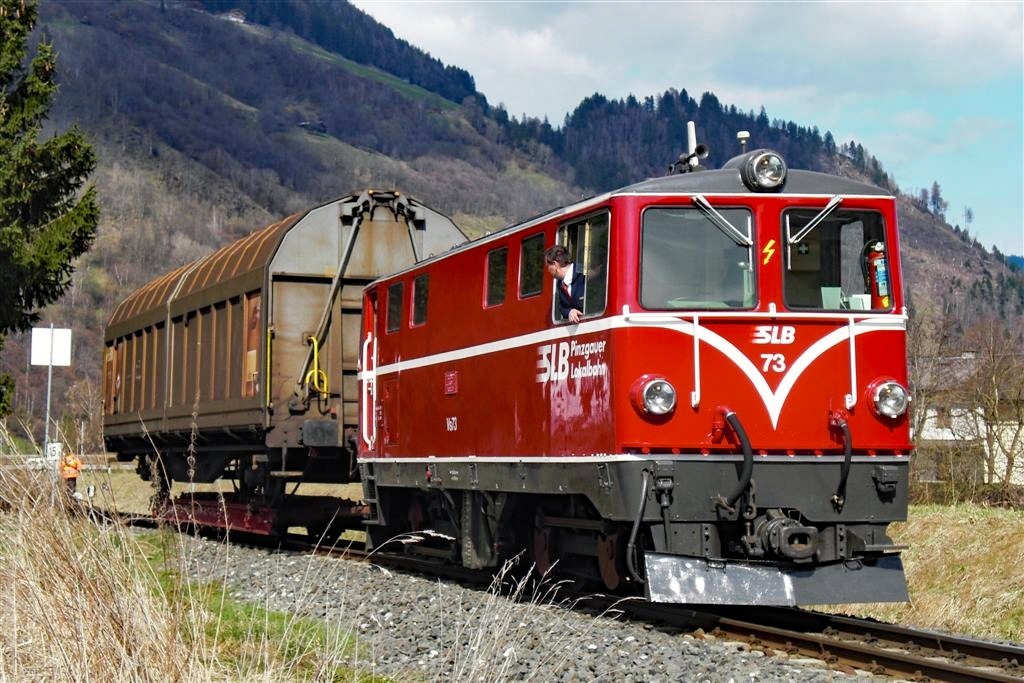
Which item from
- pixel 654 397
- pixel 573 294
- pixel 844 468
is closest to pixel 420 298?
pixel 573 294

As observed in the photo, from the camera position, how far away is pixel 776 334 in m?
10.3

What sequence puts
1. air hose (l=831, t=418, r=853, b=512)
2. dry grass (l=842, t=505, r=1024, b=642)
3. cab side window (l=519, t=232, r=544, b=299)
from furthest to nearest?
dry grass (l=842, t=505, r=1024, b=642) < cab side window (l=519, t=232, r=544, b=299) < air hose (l=831, t=418, r=853, b=512)

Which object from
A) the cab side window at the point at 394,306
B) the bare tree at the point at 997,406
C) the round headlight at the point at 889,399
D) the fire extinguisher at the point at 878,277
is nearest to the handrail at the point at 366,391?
the cab side window at the point at 394,306

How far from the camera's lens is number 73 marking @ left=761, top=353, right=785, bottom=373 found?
10.2 metres

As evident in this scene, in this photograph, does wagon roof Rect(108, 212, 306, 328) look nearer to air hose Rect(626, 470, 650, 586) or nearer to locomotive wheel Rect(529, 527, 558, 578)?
locomotive wheel Rect(529, 527, 558, 578)

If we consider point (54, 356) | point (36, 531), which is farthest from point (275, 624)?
point (54, 356)

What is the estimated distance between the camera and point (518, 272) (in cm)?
1193

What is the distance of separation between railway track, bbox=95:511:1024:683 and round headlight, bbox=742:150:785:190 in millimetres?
3381

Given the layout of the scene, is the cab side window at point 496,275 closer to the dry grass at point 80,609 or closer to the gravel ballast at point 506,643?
the gravel ballast at point 506,643

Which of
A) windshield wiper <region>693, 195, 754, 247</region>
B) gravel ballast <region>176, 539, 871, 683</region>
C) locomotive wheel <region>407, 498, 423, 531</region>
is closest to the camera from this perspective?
gravel ballast <region>176, 539, 871, 683</region>

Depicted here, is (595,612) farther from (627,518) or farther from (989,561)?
(989,561)

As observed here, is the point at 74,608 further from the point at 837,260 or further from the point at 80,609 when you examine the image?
the point at 837,260

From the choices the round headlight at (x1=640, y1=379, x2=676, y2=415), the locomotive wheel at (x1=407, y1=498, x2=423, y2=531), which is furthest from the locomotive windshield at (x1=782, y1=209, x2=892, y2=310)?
the locomotive wheel at (x1=407, y1=498, x2=423, y2=531)

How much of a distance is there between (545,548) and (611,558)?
1.33 meters
